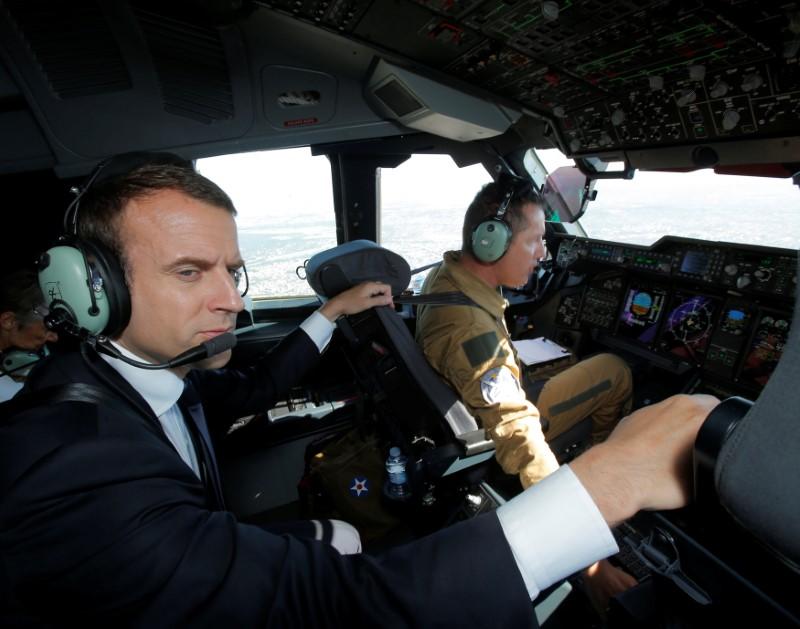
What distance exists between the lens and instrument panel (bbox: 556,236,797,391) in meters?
1.84

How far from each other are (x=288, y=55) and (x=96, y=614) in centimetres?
212

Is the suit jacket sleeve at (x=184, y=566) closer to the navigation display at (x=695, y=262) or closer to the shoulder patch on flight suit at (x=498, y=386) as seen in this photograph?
the shoulder patch on flight suit at (x=498, y=386)

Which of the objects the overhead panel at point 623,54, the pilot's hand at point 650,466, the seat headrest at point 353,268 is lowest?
the pilot's hand at point 650,466

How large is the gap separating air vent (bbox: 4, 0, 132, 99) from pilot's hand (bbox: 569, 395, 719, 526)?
90.4 inches

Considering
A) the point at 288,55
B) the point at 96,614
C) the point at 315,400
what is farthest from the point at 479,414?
the point at 288,55

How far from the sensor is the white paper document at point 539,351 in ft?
7.98

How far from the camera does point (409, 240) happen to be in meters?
3.20

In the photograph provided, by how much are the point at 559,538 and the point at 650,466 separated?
0.15m

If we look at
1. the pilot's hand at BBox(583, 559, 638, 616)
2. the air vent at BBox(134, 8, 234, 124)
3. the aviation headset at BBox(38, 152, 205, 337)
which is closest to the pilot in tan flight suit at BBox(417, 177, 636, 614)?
the pilot's hand at BBox(583, 559, 638, 616)

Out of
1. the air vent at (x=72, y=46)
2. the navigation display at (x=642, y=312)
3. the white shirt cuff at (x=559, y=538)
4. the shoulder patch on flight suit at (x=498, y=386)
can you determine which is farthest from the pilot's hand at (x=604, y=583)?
the air vent at (x=72, y=46)

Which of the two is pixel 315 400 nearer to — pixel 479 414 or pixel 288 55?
pixel 479 414

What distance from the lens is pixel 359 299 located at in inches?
57.9

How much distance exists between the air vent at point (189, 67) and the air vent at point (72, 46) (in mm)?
157

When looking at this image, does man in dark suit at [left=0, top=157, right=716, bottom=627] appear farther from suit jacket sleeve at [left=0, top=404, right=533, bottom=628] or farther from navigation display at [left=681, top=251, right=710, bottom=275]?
navigation display at [left=681, top=251, right=710, bottom=275]
